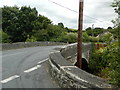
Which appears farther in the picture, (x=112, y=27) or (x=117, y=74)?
(x=112, y=27)

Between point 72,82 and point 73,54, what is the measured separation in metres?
7.33

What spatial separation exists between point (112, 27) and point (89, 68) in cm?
1294

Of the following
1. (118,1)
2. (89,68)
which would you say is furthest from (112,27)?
(89,68)

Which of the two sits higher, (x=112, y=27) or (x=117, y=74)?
(x=112, y=27)

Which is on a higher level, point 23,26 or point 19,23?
point 19,23

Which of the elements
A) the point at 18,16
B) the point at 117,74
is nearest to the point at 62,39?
the point at 18,16

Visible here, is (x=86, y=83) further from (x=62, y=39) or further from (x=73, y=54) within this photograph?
(x=62, y=39)

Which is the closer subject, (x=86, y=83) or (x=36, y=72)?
(x=86, y=83)

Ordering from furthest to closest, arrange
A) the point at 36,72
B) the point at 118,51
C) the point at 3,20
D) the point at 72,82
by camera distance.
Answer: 1. the point at 3,20
2. the point at 36,72
3. the point at 118,51
4. the point at 72,82

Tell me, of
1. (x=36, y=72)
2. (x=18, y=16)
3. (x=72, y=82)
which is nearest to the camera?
(x=72, y=82)

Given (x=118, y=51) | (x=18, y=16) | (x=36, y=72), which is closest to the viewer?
(x=118, y=51)

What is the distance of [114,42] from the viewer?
414 centimetres

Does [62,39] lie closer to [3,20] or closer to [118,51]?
[3,20]

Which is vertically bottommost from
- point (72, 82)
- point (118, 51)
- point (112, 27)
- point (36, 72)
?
point (36, 72)
